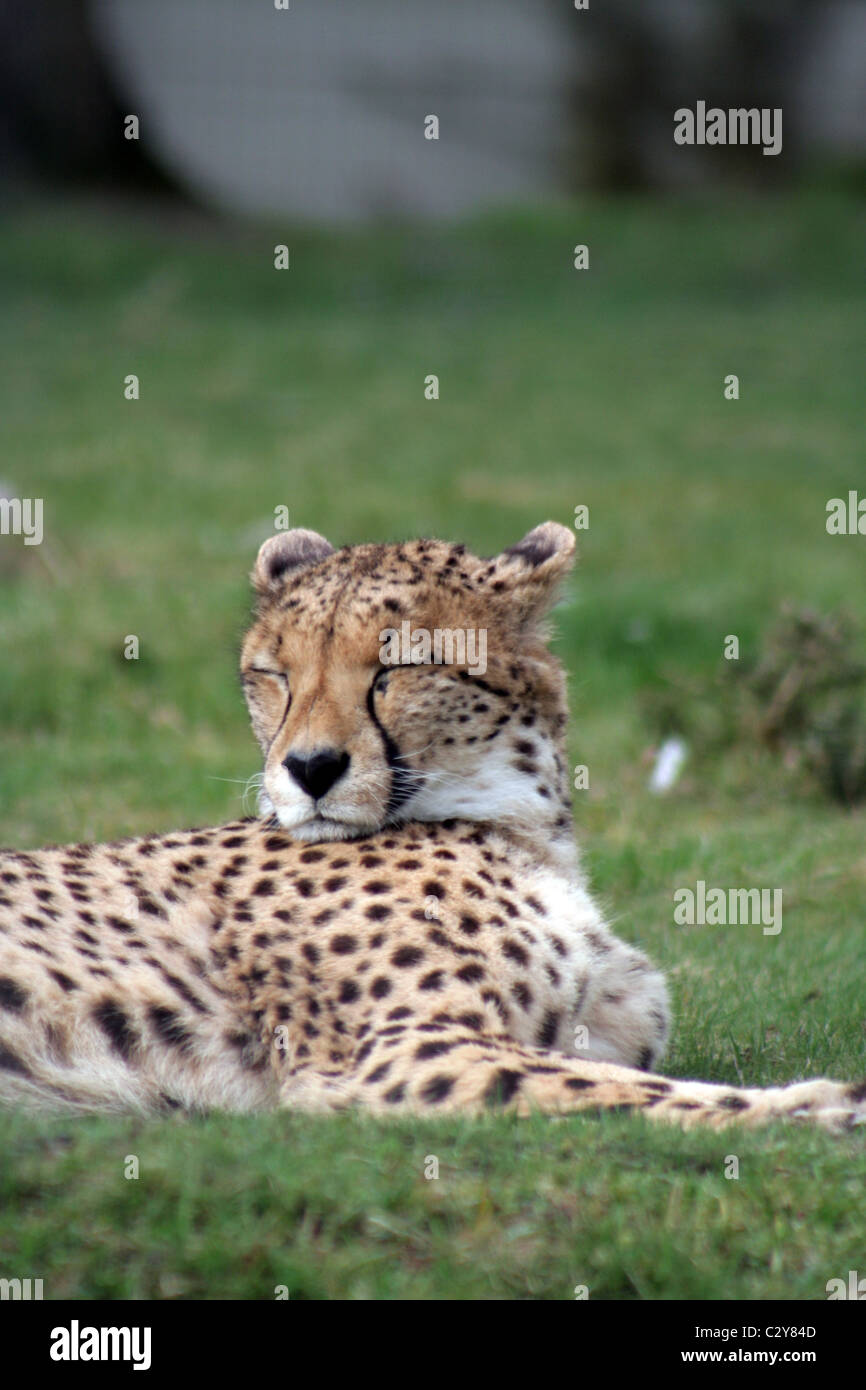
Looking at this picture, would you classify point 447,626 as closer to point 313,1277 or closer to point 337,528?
point 313,1277

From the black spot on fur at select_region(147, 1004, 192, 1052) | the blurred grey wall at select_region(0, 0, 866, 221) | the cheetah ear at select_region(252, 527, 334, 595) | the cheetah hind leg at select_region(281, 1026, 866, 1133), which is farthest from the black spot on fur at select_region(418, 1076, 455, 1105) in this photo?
the blurred grey wall at select_region(0, 0, 866, 221)

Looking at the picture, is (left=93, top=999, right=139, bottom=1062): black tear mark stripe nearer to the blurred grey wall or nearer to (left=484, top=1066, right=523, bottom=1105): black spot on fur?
(left=484, top=1066, right=523, bottom=1105): black spot on fur

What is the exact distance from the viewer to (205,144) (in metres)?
23.9

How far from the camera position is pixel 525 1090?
411 centimetres

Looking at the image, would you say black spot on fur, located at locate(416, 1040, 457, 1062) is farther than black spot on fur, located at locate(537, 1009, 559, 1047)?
No

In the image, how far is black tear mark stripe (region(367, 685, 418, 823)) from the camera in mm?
4805

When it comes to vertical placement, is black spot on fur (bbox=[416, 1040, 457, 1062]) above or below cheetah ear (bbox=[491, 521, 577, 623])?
below

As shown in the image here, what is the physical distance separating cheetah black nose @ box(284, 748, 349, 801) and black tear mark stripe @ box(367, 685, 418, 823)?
0.47ft

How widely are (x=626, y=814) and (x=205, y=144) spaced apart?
58.0 ft

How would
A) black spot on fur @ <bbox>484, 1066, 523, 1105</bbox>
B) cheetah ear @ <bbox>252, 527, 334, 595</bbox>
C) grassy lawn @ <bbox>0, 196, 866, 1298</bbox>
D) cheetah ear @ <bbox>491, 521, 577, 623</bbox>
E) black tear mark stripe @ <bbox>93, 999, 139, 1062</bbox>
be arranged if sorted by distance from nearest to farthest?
grassy lawn @ <bbox>0, 196, 866, 1298</bbox> < black spot on fur @ <bbox>484, 1066, 523, 1105</bbox> < black tear mark stripe @ <bbox>93, 999, 139, 1062</bbox> < cheetah ear @ <bbox>491, 521, 577, 623</bbox> < cheetah ear @ <bbox>252, 527, 334, 595</bbox>

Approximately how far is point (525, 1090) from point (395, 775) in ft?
3.27

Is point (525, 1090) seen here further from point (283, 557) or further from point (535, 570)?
point (283, 557)

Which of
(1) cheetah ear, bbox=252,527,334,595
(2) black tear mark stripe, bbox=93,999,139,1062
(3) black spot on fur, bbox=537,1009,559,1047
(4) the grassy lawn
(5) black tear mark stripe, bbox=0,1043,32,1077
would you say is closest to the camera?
(4) the grassy lawn
